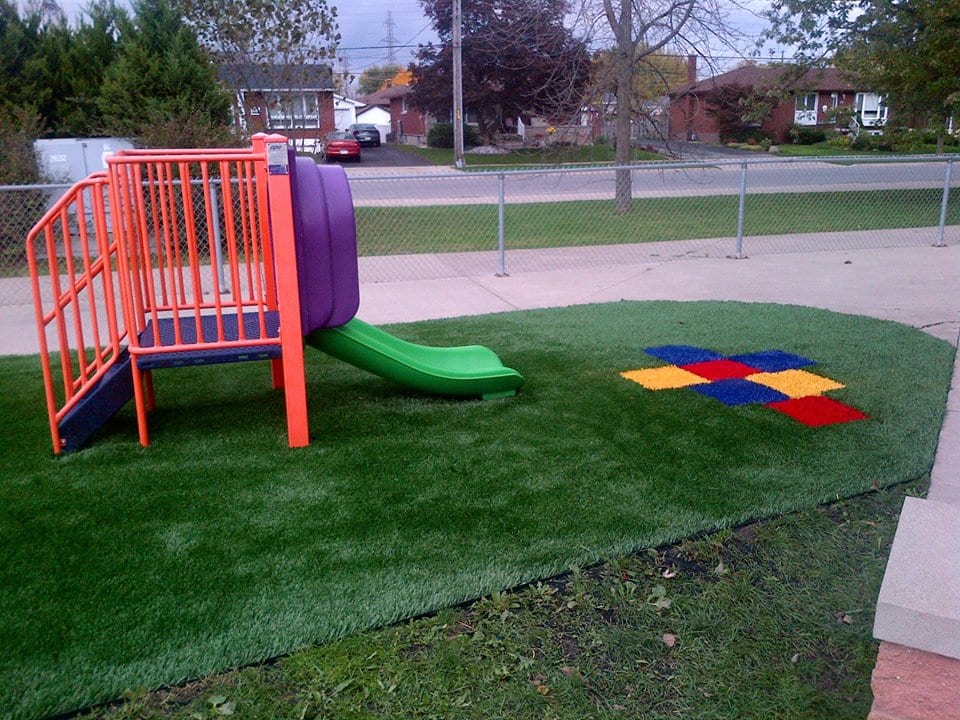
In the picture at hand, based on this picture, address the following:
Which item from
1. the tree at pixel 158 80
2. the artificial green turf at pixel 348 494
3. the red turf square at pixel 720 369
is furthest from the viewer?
the tree at pixel 158 80

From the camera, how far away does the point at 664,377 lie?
6371 millimetres

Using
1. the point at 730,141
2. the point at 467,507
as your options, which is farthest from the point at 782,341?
the point at 730,141

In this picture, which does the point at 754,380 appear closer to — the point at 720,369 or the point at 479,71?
the point at 720,369

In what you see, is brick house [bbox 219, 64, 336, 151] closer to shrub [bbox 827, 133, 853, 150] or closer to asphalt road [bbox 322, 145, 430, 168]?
asphalt road [bbox 322, 145, 430, 168]

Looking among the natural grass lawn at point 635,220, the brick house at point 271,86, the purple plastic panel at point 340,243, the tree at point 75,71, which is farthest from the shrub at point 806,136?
the purple plastic panel at point 340,243

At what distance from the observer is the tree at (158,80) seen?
13406 mm

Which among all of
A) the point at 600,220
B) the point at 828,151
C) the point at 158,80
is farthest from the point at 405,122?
the point at 158,80

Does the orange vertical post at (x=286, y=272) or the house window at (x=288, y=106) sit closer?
the orange vertical post at (x=286, y=272)

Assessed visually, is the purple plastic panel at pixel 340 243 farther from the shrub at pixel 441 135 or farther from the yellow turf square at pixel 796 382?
the shrub at pixel 441 135

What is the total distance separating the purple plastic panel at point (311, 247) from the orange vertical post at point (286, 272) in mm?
116

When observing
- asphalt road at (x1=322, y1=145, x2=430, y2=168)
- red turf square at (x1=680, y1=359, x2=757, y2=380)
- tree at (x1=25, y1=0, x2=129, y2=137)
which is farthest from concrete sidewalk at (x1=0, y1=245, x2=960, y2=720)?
asphalt road at (x1=322, y1=145, x2=430, y2=168)

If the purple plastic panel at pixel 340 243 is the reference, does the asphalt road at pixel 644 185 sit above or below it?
below

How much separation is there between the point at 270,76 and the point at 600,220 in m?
6.95

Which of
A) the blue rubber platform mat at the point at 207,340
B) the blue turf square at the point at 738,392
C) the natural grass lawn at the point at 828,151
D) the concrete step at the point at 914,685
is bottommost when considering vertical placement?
the blue turf square at the point at 738,392
